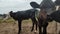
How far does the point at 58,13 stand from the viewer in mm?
7531

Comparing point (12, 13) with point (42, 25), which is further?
point (12, 13)

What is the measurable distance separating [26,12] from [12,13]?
92 centimetres

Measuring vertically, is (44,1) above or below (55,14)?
above

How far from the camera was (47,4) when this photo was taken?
7.13 meters

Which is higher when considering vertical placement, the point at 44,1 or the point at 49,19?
the point at 44,1

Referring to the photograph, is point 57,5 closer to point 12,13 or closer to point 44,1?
point 44,1

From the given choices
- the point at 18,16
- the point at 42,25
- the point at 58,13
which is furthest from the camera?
the point at 18,16

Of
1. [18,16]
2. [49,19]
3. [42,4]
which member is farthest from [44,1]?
[18,16]

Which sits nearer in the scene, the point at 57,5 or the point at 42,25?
the point at 42,25

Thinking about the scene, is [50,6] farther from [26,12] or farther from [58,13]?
[26,12]

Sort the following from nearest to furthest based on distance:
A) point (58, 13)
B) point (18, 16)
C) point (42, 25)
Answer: point (42, 25)
point (58, 13)
point (18, 16)

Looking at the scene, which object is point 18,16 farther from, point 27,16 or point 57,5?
point 57,5

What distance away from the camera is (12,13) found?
13.0 m

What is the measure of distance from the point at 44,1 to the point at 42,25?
0.91 m
